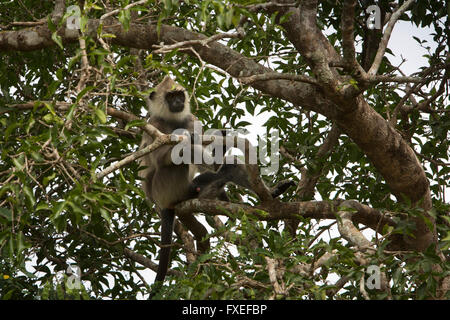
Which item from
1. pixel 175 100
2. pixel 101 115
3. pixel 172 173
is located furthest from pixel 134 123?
pixel 172 173

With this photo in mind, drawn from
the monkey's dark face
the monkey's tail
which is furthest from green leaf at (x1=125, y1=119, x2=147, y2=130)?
the monkey's dark face

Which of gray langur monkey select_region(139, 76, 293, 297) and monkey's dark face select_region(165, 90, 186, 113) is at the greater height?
monkey's dark face select_region(165, 90, 186, 113)

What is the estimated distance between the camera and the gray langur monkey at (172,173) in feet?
17.7

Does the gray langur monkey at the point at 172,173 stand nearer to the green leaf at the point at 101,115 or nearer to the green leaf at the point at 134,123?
the green leaf at the point at 134,123

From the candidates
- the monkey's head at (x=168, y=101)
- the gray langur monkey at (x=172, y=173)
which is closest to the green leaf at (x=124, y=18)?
the gray langur monkey at (x=172, y=173)

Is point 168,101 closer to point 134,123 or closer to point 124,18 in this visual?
point 134,123

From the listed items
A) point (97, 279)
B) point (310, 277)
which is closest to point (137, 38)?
point (97, 279)

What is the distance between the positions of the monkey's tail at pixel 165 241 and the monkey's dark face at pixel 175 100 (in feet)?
3.25

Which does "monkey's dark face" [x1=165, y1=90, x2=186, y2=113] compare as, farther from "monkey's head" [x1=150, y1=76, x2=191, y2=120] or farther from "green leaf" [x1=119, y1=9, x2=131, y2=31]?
"green leaf" [x1=119, y1=9, x2=131, y2=31]

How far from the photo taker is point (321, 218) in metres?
4.57

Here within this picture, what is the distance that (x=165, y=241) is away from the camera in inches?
206

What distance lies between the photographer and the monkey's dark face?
19.0 ft
